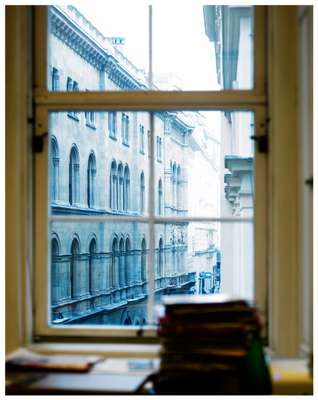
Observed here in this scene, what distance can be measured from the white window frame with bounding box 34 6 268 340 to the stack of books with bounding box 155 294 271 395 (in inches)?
17.0

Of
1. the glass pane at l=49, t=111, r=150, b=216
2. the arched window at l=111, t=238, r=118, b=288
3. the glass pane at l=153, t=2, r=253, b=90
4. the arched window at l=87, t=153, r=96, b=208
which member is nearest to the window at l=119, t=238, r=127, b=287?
the arched window at l=111, t=238, r=118, b=288

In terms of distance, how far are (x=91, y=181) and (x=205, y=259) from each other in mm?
11072

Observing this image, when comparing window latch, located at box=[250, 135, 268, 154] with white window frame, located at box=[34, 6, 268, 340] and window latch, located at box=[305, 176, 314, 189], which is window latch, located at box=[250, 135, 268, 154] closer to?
white window frame, located at box=[34, 6, 268, 340]

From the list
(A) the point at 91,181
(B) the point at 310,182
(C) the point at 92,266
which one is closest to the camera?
(B) the point at 310,182

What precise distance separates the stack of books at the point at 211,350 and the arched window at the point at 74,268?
107 ft

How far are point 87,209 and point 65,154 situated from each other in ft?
10.2

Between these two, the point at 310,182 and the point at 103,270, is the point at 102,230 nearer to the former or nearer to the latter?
the point at 103,270

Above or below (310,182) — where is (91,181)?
above

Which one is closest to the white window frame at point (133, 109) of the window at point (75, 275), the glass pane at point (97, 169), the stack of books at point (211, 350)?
the stack of books at point (211, 350)

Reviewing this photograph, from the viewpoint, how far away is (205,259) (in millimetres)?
23047

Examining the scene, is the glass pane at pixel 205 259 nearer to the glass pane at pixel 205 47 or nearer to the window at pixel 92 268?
the glass pane at pixel 205 47

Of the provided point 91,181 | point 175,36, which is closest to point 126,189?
point 91,181

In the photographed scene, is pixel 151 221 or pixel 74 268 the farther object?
pixel 74 268

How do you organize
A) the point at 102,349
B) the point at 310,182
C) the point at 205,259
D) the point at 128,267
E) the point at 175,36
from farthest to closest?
1. the point at 128,267
2. the point at 205,259
3. the point at 175,36
4. the point at 102,349
5. the point at 310,182
